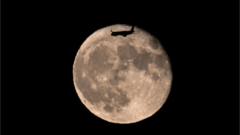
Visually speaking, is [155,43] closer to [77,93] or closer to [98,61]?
[98,61]

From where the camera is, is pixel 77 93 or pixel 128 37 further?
pixel 77 93

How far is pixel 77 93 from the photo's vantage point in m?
5.42

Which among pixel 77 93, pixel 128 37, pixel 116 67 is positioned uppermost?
pixel 128 37

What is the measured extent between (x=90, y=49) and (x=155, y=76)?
0.92 meters

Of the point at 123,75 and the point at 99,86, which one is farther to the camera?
the point at 99,86

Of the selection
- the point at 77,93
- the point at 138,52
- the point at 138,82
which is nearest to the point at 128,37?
the point at 138,52

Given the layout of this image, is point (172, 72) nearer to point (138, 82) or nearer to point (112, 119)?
point (138, 82)

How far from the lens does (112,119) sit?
528cm

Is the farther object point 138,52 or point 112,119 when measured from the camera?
point 112,119

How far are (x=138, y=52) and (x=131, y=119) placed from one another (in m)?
0.94

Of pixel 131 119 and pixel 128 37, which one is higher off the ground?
pixel 128 37

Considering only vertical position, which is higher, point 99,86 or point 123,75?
point 123,75

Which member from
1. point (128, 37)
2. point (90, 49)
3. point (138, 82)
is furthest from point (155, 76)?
point (90, 49)

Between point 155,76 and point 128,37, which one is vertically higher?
point 128,37
